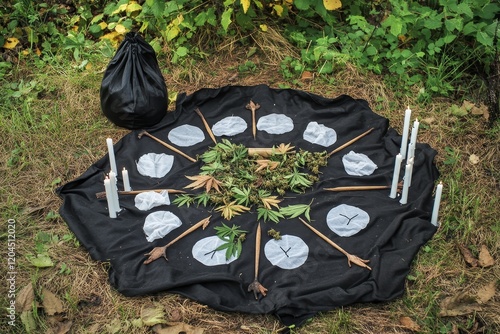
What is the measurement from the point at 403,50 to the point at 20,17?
3.12 metres

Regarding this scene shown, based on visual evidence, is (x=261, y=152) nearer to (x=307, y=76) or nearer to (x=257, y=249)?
(x=257, y=249)

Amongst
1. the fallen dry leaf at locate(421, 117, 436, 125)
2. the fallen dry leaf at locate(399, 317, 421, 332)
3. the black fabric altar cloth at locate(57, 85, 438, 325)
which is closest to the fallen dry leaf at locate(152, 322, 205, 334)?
the black fabric altar cloth at locate(57, 85, 438, 325)

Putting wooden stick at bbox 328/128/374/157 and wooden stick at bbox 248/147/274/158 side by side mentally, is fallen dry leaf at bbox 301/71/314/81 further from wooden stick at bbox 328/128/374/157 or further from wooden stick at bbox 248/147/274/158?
wooden stick at bbox 248/147/274/158

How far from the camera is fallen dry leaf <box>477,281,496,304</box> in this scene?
310cm

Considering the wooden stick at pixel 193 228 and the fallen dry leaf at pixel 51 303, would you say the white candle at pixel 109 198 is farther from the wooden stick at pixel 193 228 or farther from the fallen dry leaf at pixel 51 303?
the fallen dry leaf at pixel 51 303

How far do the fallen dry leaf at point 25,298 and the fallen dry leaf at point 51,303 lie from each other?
0.06 meters

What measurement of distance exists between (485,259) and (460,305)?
0.36 metres

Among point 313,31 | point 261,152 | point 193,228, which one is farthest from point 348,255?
point 313,31

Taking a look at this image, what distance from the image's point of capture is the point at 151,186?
3764 mm

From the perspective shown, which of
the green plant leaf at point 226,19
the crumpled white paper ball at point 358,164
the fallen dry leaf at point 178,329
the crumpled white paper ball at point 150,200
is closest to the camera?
the fallen dry leaf at point 178,329

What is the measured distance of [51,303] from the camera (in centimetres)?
308

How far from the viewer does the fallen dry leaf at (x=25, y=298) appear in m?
3.05

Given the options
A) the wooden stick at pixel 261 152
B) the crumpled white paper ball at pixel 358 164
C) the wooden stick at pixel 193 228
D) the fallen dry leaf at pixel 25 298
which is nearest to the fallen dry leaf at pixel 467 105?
the crumpled white paper ball at pixel 358 164

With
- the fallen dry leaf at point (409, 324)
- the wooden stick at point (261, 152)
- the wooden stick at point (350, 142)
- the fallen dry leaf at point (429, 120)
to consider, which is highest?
the wooden stick at point (261, 152)
